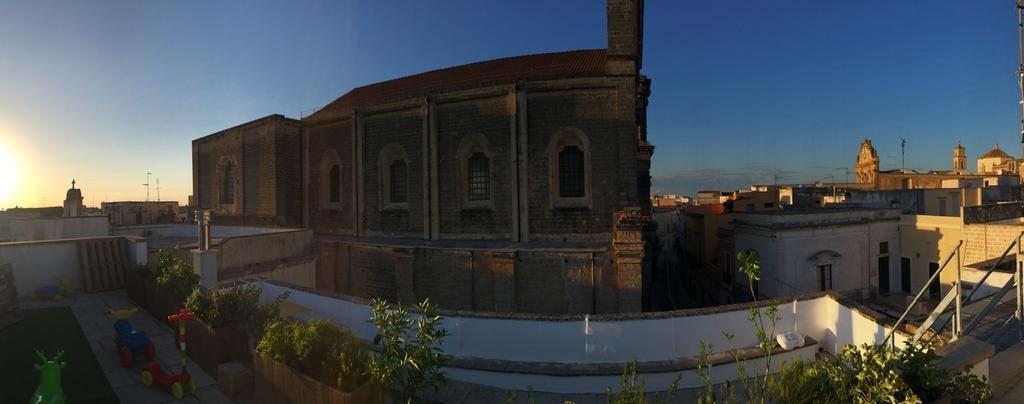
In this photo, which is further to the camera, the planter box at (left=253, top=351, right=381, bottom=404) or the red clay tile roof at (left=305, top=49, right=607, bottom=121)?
the red clay tile roof at (left=305, top=49, right=607, bottom=121)

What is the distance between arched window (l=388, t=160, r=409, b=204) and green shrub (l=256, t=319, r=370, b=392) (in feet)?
43.9

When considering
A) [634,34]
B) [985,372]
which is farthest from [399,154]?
[985,372]

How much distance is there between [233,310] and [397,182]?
12.8 m

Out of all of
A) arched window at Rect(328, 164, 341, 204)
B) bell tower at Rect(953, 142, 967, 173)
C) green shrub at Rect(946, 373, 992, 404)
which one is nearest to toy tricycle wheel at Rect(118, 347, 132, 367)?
green shrub at Rect(946, 373, 992, 404)

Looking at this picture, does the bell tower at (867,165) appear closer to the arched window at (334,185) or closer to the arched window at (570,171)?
the arched window at (570,171)

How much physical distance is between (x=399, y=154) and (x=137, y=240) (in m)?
9.44

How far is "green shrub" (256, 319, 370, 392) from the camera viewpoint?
16.5ft

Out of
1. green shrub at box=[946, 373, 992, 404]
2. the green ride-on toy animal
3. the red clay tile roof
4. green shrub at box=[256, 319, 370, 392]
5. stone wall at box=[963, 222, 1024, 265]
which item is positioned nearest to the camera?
green shrub at box=[946, 373, 992, 404]

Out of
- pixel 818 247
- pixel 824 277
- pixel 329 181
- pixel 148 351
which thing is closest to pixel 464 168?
pixel 329 181

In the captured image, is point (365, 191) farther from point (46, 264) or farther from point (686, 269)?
point (686, 269)

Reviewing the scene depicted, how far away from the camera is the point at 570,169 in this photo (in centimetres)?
1606

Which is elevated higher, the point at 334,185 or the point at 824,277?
the point at 334,185

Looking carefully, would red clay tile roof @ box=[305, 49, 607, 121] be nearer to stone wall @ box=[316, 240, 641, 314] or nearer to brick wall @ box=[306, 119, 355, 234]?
brick wall @ box=[306, 119, 355, 234]

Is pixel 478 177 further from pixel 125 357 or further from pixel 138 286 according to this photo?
pixel 125 357
